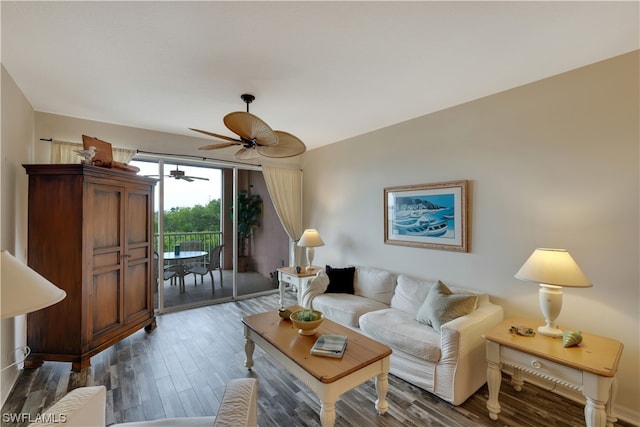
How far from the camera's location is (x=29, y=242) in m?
2.51

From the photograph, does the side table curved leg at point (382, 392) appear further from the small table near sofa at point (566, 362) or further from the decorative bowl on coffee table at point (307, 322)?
the small table near sofa at point (566, 362)

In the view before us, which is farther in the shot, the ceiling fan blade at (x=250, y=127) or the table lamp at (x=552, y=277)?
the ceiling fan blade at (x=250, y=127)

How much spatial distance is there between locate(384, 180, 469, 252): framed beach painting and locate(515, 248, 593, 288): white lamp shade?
835 mm

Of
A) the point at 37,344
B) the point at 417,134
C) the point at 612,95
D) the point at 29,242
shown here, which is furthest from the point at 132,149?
the point at 612,95

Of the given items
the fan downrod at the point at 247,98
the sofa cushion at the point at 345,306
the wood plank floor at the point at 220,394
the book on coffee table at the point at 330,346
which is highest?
the fan downrod at the point at 247,98

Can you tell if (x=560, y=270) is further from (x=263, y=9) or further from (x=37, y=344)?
(x=37, y=344)

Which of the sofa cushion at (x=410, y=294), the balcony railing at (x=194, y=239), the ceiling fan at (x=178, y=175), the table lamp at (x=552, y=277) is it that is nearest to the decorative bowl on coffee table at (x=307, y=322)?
the sofa cushion at (x=410, y=294)

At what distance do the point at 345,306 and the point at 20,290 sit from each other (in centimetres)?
260

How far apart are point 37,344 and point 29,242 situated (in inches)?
37.2

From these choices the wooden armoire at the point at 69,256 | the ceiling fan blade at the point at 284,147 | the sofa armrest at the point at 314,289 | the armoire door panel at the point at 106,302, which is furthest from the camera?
the sofa armrest at the point at 314,289

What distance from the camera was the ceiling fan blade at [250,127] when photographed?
2.02m

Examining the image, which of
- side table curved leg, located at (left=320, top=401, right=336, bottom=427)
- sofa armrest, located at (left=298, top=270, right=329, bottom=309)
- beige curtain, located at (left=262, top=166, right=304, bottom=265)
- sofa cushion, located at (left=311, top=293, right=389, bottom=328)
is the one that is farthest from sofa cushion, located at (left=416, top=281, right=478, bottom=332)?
beige curtain, located at (left=262, top=166, right=304, bottom=265)

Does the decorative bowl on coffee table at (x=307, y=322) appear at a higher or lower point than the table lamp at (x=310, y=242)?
lower

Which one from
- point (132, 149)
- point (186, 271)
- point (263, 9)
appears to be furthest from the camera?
point (186, 271)
